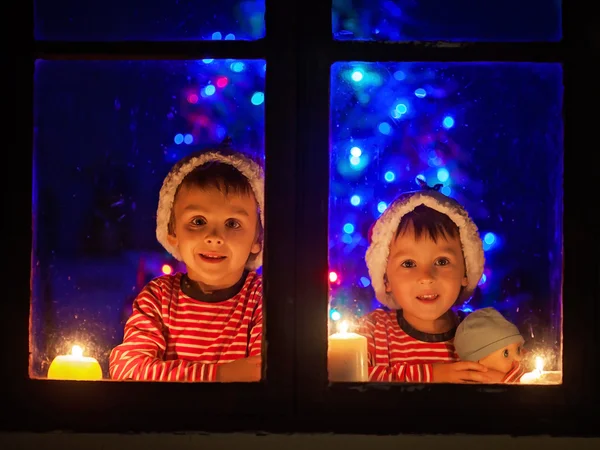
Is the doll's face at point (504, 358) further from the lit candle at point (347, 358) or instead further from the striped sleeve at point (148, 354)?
the striped sleeve at point (148, 354)

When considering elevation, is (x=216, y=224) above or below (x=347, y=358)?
above

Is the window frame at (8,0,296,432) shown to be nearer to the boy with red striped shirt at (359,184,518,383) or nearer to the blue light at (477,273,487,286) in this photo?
the boy with red striped shirt at (359,184,518,383)

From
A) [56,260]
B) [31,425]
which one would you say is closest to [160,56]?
Answer: [56,260]

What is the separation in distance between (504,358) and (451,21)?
3.77 feet

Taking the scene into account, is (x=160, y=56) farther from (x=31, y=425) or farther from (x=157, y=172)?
(x=31, y=425)

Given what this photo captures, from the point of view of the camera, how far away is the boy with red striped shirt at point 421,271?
2.62m

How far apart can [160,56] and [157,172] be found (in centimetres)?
50

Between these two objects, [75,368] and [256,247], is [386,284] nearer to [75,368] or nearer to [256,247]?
[256,247]

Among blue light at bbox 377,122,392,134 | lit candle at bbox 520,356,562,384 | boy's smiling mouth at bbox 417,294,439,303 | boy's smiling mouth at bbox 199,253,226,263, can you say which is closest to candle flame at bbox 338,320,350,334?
boy's smiling mouth at bbox 417,294,439,303

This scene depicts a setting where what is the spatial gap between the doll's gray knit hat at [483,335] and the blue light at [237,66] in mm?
1198

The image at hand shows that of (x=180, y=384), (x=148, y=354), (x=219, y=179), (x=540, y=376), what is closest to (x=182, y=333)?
(x=148, y=354)

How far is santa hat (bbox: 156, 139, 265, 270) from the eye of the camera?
258 centimetres

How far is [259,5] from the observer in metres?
→ 2.34

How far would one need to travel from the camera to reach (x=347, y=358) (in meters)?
2.30
